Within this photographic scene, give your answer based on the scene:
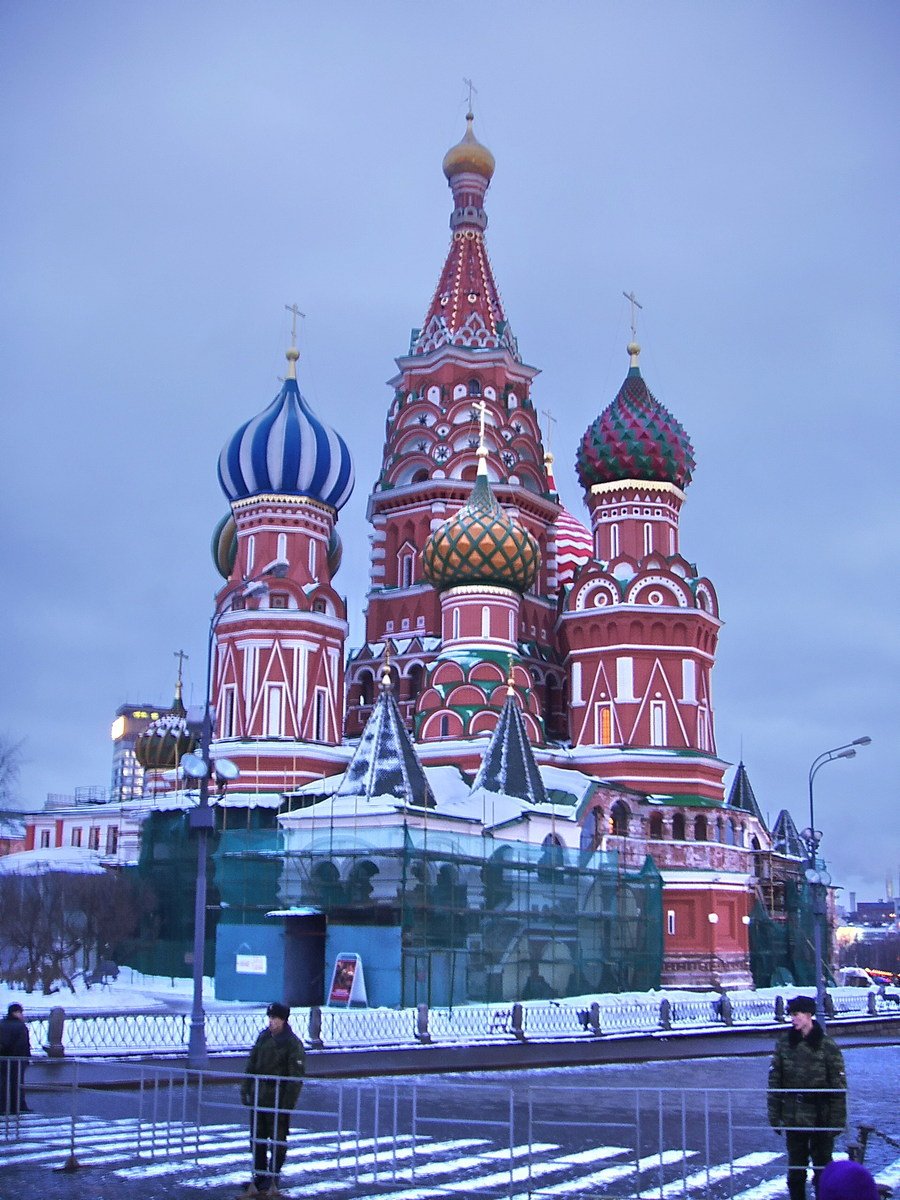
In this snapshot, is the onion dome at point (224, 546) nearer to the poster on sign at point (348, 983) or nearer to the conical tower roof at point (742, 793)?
the conical tower roof at point (742, 793)

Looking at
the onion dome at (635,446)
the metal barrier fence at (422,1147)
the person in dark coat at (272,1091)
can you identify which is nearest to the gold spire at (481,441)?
the onion dome at (635,446)

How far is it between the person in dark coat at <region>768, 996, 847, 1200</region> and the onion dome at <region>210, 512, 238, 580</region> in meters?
44.2

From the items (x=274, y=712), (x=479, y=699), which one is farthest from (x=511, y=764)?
(x=274, y=712)

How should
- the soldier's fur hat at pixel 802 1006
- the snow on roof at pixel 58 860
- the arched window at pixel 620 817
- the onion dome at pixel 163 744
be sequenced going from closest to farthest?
the soldier's fur hat at pixel 802 1006 → the arched window at pixel 620 817 → the snow on roof at pixel 58 860 → the onion dome at pixel 163 744

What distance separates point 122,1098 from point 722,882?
95.1ft

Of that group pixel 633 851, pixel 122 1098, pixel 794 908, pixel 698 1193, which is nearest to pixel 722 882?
pixel 633 851

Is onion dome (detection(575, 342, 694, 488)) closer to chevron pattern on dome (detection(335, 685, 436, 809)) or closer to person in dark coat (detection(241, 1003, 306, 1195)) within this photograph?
chevron pattern on dome (detection(335, 685, 436, 809))

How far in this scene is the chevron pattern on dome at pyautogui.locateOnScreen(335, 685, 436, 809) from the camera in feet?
112

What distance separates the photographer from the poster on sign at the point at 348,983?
90.4 feet

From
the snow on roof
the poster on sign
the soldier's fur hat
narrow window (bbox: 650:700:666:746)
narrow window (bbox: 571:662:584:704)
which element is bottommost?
the poster on sign

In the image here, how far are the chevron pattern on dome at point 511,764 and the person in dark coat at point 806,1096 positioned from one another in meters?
27.2

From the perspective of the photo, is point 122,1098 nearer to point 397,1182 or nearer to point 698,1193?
point 397,1182

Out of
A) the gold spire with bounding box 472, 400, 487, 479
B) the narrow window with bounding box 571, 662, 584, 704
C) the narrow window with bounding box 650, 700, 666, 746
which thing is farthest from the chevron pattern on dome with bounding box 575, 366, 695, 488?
the narrow window with bounding box 650, 700, 666, 746

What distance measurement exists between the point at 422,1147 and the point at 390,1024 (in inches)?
500
